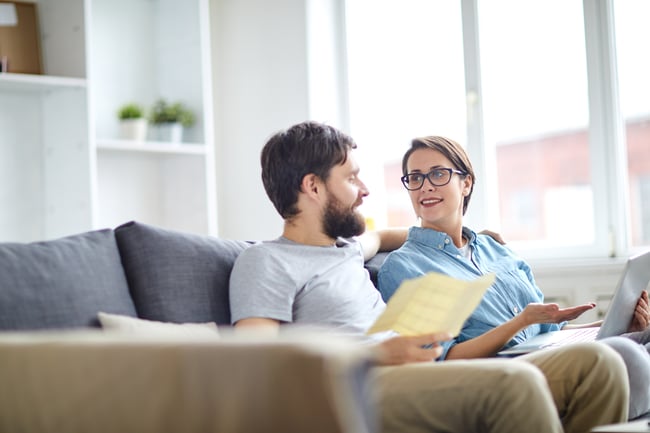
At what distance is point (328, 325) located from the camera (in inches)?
81.1

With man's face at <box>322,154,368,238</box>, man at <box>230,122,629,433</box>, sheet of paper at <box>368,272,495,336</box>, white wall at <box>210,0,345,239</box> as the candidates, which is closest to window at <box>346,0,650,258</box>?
white wall at <box>210,0,345,239</box>

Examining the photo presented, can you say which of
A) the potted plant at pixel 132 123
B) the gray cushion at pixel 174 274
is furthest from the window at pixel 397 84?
the gray cushion at pixel 174 274

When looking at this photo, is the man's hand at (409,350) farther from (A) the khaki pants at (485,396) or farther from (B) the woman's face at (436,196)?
(B) the woman's face at (436,196)

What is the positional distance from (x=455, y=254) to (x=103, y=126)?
2156mm


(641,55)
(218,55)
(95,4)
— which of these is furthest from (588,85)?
(95,4)

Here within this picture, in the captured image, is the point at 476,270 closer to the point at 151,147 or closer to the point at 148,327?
the point at 148,327

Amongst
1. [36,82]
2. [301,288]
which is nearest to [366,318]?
[301,288]

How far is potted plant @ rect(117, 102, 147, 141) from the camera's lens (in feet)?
12.6

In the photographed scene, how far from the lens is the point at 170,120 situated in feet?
13.1

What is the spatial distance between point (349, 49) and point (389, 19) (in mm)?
244

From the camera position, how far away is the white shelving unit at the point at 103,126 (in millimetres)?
3549

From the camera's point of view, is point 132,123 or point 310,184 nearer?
point 310,184

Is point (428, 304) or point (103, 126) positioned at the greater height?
point (103, 126)

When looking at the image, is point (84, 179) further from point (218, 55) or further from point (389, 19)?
point (389, 19)
